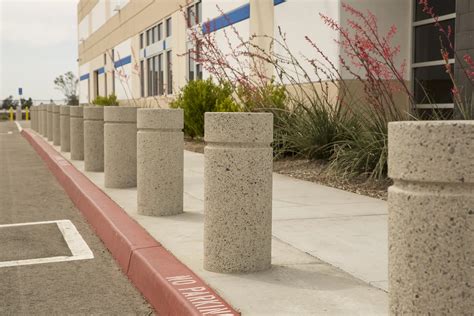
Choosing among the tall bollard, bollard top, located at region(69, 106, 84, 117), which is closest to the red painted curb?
bollard top, located at region(69, 106, 84, 117)

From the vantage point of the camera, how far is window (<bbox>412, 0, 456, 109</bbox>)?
1299 centimetres

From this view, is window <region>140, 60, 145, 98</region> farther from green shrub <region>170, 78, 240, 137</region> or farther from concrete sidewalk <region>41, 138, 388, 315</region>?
concrete sidewalk <region>41, 138, 388, 315</region>

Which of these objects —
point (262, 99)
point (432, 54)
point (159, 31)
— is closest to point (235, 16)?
point (432, 54)

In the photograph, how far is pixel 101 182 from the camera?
9805mm

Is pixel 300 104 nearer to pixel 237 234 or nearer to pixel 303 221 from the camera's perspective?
pixel 303 221

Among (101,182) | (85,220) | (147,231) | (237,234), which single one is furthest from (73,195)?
(237,234)

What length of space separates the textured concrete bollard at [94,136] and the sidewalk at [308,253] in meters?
2.79

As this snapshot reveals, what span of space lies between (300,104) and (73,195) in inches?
152

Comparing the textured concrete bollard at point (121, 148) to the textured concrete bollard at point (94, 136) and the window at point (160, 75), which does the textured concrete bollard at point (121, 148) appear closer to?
the textured concrete bollard at point (94, 136)

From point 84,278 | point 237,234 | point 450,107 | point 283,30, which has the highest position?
point 283,30

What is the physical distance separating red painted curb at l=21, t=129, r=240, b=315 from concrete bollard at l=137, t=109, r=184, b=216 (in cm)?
33

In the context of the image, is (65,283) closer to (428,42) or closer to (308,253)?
(308,253)

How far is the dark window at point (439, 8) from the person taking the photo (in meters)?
13.0

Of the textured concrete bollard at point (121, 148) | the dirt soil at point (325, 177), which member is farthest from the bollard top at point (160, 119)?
the dirt soil at point (325, 177)
